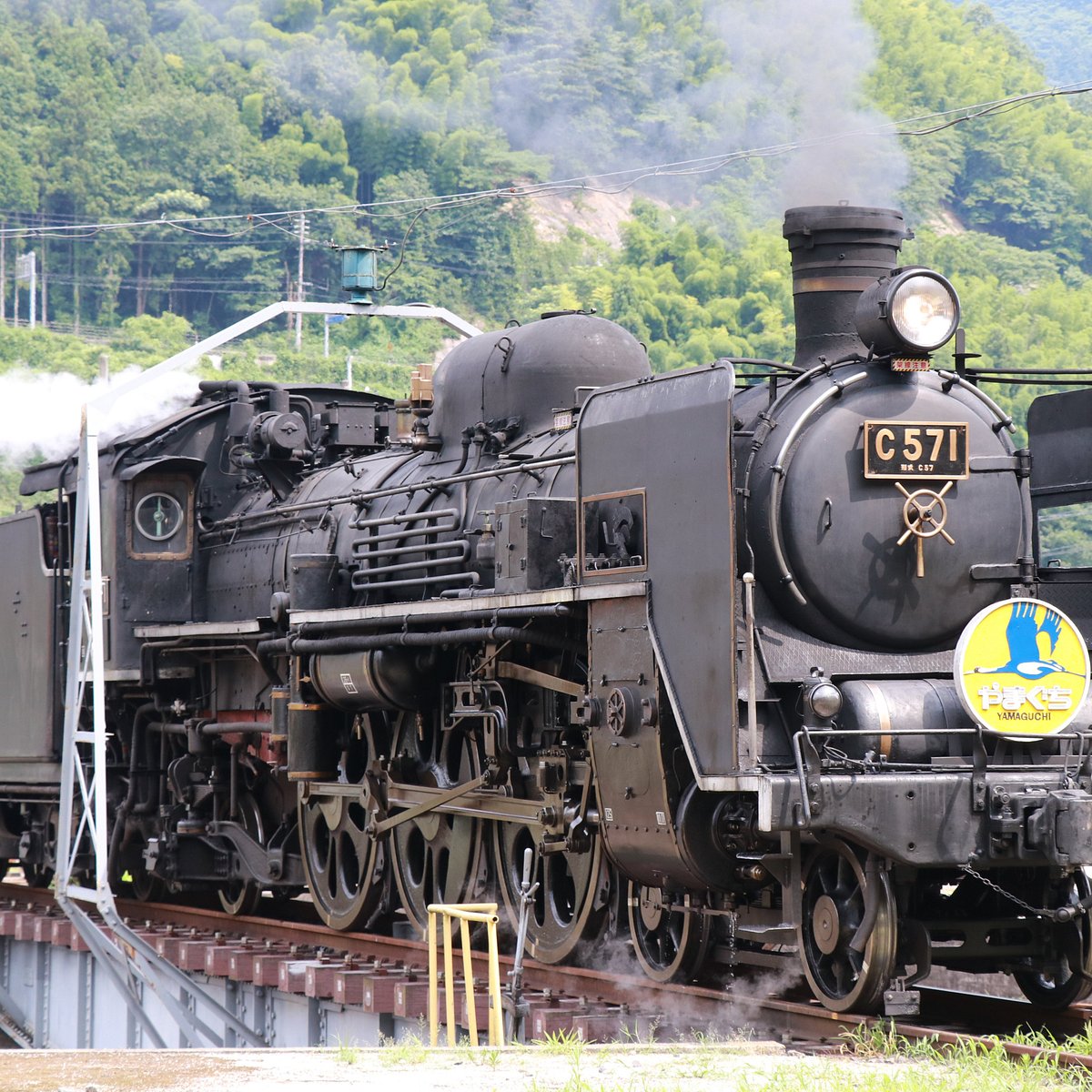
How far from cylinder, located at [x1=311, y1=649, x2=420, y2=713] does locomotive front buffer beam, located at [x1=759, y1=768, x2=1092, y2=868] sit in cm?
→ 368

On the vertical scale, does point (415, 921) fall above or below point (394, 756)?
below

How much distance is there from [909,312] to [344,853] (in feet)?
19.4

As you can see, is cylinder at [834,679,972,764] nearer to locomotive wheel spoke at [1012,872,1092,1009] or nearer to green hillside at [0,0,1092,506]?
locomotive wheel spoke at [1012,872,1092,1009]

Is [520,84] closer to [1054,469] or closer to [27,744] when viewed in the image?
[27,744]

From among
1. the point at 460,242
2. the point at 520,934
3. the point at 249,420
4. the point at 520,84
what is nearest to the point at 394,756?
the point at 520,934

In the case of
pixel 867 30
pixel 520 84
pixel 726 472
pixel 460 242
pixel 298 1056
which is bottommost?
pixel 298 1056

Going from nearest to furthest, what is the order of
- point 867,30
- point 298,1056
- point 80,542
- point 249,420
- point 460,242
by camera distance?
point 298,1056, point 867,30, point 80,542, point 249,420, point 460,242

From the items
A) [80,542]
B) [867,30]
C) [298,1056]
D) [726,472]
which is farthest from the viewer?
[80,542]

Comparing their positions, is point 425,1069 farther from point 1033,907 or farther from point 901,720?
point 1033,907

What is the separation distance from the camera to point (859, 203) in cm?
945

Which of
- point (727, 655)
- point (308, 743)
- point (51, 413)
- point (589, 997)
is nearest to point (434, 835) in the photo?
point (308, 743)

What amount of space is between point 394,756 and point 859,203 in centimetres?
463

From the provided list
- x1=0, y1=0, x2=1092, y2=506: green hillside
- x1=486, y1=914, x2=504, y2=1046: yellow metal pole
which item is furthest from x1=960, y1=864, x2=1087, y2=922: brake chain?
x1=0, y1=0, x2=1092, y2=506: green hillside

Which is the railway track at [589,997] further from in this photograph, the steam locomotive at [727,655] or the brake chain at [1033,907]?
the brake chain at [1033,907]
